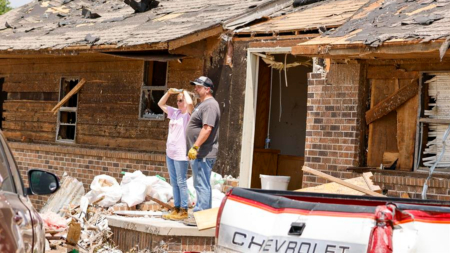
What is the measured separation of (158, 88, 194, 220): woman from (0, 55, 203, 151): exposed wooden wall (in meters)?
3.01

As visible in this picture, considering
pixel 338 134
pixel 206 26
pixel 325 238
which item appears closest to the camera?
pixel 325 238

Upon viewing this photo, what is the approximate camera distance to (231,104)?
13.2 metres

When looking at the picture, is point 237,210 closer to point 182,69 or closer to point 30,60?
point 182,69

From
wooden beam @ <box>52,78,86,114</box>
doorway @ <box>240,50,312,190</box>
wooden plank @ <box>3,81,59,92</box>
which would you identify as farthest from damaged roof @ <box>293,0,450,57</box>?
wooden plank @ <box>3,81,59,92</box>

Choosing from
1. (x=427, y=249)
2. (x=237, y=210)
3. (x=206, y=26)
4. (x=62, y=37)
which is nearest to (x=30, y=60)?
(x=62, y=37)

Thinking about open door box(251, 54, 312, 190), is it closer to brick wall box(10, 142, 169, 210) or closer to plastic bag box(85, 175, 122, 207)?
brick wall box(10, 142, 169, 210)

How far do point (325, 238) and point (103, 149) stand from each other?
1105 centimetres

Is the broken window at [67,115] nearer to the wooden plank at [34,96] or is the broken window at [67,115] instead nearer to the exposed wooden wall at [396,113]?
the wooden plank at [34,96]

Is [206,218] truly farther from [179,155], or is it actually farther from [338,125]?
[338,125]

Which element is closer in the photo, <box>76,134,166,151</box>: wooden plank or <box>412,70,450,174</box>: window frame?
<box>412,70,450,174</box>: window frame

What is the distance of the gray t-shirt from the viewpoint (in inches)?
394

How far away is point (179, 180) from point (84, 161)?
5684 mm

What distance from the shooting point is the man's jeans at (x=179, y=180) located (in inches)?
410

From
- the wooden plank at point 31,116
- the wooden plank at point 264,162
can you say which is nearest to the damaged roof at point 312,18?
the wooden plank at point 264,162
